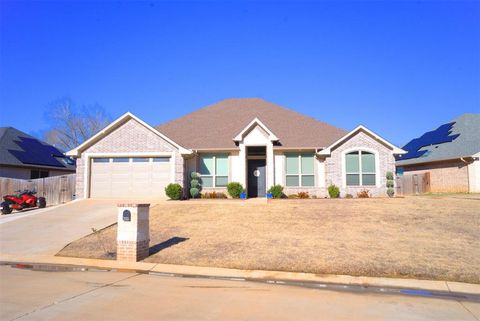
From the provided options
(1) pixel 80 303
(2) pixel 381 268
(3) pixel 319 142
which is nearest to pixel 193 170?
(3) pixel 319 142

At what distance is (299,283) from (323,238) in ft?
14.1

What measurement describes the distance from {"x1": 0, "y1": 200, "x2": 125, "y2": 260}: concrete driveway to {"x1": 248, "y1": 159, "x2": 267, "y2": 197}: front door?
8308mm

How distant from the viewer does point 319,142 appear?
82.8 feet

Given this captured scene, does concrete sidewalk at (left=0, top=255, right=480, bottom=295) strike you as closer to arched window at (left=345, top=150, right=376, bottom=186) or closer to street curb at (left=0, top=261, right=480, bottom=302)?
street curb at (left=0, top=261, right=480, bottom=302)

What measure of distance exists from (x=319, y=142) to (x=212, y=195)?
7.28 meters

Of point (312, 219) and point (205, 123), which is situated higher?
point (205, 123)

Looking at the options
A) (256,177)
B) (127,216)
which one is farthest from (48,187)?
(127,216)

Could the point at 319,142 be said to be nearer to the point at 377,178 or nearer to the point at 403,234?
the point at 377,178

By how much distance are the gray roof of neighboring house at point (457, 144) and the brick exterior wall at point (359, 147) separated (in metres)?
7.67

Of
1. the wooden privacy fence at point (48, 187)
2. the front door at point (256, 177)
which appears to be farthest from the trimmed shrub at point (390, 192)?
the wooden privacy fence at point (48, 187)

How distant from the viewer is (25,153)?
31.5 metres

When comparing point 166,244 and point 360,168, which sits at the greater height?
point 360,168

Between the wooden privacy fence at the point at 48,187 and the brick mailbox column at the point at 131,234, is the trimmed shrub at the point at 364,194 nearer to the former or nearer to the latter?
the brick mailbox column at the point at 131,234

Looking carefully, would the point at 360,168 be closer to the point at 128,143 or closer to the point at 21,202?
the point at 128,143
